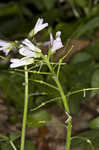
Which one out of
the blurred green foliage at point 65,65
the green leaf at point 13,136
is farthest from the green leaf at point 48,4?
the green leaf at point 13,136

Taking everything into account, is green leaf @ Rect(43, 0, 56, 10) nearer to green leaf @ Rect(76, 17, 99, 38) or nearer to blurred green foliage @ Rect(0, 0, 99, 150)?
blurred green foliage @ Rect(0, 0, 99, 150)

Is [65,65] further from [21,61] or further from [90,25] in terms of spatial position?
[21,61]

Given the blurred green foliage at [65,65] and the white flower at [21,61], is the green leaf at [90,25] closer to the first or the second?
the blurred green foliage at [65,65]

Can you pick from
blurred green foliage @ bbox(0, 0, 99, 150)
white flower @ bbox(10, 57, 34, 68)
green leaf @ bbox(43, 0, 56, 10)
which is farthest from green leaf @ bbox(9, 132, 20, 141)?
green leaf @ bbox(43, 0, 56, 10)

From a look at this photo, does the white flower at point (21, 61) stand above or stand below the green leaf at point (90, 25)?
below

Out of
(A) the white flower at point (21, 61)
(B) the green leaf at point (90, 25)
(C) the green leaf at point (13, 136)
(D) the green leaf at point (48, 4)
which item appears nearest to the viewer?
(A) the white flower at point (21, 61)

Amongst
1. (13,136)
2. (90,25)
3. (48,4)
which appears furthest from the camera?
(48,4)

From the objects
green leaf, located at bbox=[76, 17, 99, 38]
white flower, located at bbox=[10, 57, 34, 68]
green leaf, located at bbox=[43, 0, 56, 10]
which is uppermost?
green leaf, located at bbox=[43, 0, 56, 10]

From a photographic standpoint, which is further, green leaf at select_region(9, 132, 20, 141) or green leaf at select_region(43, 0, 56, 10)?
green leaf at select_region(43, 0, 56, 10)

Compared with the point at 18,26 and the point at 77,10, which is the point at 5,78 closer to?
the point at 18,26

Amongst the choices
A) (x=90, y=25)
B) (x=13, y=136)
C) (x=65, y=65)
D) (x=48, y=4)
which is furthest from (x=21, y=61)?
(x=48, y=4)

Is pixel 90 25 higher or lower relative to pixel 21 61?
higher
